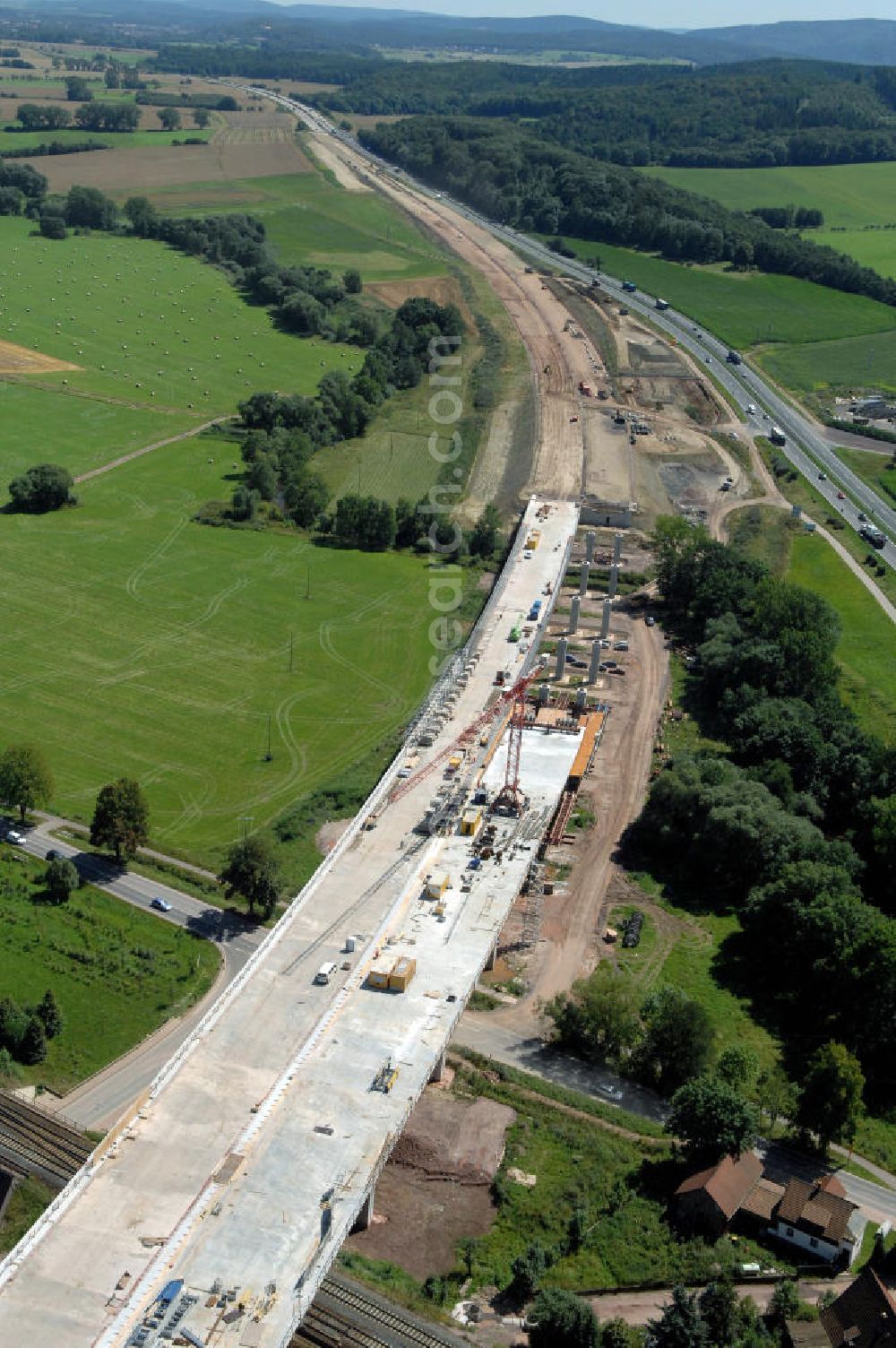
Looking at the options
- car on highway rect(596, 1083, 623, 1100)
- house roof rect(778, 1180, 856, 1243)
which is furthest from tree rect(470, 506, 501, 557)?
house roof rect(778, 1180, 856, 1243)

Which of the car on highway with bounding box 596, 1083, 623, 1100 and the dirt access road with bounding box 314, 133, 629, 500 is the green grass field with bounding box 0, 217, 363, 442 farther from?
the car on highway with bounding box 596, 1083, 623, 1100

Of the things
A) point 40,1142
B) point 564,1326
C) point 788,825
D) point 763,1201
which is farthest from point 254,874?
point 788,825

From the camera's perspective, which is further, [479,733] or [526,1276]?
[479,733]

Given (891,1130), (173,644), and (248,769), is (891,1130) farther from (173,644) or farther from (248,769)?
(173,644)

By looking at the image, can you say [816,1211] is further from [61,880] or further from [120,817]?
[120,817]

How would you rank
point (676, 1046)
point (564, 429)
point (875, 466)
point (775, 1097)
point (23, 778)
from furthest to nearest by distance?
point (564, 429) < point (875, 466) < point (23, 778) < point (676, 1046) < point (775, 1097)

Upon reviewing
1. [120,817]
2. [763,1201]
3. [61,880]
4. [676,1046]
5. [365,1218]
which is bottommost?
[365,1218]

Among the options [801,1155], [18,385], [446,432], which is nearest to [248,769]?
[801,1155]
